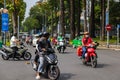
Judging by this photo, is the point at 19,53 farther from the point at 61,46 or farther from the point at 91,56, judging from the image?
the point at 61,46

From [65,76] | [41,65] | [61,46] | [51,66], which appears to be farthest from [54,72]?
[61,46]

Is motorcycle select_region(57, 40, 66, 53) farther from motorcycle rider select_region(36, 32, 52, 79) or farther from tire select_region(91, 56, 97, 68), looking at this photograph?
motorcycle rider select_region(36, 32, 52, 79)

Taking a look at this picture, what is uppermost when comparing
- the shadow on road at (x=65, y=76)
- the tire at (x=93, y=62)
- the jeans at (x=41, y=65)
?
the jeans at (x=41, y=65)

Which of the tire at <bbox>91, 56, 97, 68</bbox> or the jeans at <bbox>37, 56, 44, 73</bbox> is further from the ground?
the jeans at <bbox>37, 56, 44, 73</bbox>

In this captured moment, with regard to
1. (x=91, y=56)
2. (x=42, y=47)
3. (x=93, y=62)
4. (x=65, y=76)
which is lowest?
(x=65, y=76)

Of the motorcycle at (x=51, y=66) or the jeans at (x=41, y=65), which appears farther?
the jeans at (x=41, y=65)

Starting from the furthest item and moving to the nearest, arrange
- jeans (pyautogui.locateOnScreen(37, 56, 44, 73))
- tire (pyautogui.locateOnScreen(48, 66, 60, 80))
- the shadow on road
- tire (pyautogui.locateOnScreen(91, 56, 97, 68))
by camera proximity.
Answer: tire (pyautogui.locateOnScreen(91, 56, 97, 68)), the shadow on road, jeans (pyautogui.locateOnScreen(37, 56, 44, 73)), tire (pyautogui.locateOnScreen(48, 66, 60, 80))

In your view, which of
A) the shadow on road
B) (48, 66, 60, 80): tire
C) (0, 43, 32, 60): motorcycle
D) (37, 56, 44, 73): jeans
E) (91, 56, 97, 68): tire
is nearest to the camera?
(48, 66, 60, 80): tire

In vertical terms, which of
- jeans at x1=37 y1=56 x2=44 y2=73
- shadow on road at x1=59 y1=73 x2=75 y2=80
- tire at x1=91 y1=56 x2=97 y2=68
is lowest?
shadow on road at x1=59 y1=73 x2=75 y2=80

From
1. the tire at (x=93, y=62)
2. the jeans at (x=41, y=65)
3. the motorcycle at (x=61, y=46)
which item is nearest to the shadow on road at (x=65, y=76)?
the jeans at (x=41, y=65)

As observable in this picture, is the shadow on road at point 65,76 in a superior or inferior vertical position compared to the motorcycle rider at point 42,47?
inferior

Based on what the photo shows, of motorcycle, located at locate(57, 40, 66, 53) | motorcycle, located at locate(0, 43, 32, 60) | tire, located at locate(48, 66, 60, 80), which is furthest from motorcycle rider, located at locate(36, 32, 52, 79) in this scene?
motorcycle, located at locate(57, 40, 66, 53)

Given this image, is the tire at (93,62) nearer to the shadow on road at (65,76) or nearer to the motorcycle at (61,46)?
the shadow on road at (65,76)

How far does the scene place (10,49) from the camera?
2273cm
